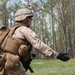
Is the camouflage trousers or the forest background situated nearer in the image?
the camouflage trousers

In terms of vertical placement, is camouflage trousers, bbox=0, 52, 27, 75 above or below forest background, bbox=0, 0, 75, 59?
above

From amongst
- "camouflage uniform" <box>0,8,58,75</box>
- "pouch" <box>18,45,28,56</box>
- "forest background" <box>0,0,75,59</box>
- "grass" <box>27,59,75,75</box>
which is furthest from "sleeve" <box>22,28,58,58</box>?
"forest background" <box>0,0,75,59</box>

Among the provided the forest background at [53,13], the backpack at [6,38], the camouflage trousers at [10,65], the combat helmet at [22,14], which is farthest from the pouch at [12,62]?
the forest background at [53,13]

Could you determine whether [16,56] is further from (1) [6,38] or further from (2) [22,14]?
(2) [22,14]

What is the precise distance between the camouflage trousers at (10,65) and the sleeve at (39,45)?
11.1 inches

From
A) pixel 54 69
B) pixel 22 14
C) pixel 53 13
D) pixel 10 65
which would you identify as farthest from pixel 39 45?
pixel 53 13

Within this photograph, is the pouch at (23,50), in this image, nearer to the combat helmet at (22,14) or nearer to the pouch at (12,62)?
the pouch at (12,62)

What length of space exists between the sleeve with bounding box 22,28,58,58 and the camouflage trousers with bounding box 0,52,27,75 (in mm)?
281

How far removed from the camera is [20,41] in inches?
154

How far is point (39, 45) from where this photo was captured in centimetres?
377

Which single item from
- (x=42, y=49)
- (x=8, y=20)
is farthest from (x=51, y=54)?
(x=8, y=20)

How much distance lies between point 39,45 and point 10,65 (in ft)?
1.45

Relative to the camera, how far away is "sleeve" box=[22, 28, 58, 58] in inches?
148

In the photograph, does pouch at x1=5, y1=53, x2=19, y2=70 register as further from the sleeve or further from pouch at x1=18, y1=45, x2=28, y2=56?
the sleeve
